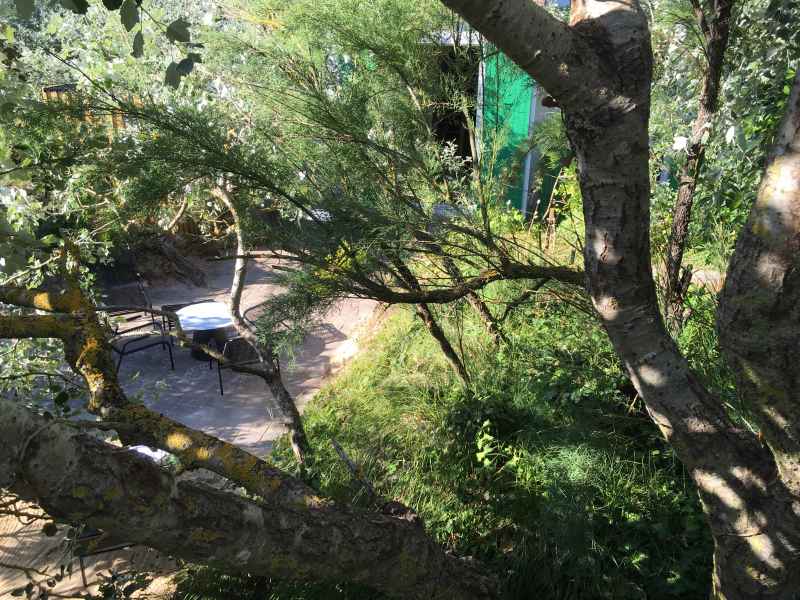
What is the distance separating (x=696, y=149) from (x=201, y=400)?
5.08 metres

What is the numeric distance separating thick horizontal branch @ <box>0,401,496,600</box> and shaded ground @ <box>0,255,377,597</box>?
2.36 m

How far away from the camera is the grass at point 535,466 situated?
2.97 metres

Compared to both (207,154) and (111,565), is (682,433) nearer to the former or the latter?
(207,154)

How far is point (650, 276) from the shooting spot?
171cm

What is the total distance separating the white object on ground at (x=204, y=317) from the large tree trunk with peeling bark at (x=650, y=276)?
5.29 metres

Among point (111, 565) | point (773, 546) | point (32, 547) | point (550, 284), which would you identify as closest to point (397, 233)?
point (550, 284)

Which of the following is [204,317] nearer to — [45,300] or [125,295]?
[125,295]

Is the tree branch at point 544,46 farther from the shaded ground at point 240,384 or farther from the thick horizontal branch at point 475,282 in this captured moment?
the shaded ground at point 240,384

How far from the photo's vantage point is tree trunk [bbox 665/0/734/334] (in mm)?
2830

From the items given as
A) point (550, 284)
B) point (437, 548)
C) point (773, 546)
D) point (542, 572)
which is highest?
point (550, 284)

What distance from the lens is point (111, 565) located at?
4086mm

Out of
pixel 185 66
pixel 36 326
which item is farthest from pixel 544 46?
pixel 36 326

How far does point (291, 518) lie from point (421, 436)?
Answer: 2777 millimetres

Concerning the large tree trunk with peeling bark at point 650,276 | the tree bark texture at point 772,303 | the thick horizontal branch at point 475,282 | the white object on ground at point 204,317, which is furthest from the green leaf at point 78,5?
the white object on ground at point 204,317
